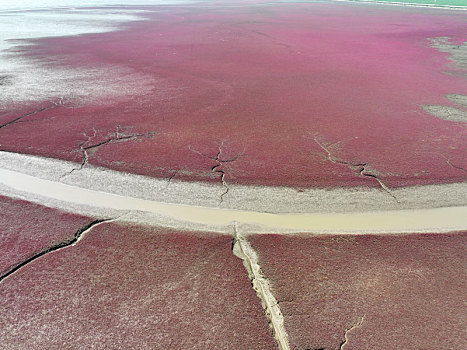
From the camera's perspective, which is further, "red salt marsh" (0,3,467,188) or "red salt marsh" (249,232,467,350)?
"red salt marsh" (0,3,467,188)

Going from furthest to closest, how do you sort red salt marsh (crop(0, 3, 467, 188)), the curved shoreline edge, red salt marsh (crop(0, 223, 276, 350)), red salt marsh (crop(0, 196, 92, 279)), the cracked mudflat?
red salt marsh (crop(0, 3, 467, 188)) < the curved shoreline edge < red salt marsh (crop(0, 196, 92, 279)) < the cracked mudflat < red salt marsh (crop(0, 223, 276, 350))

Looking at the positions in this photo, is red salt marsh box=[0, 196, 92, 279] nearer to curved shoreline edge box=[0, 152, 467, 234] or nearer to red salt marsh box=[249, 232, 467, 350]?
curved shoreline edge box=[0, 152, 467, 234]

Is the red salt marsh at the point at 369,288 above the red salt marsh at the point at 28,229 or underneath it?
above

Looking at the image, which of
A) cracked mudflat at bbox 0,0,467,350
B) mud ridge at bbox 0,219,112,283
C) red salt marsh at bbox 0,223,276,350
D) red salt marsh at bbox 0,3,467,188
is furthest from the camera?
red salt marsh at bbox 0,3,467,188

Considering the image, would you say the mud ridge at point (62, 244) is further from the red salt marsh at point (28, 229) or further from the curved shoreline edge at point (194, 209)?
the curved shoreline edge at point (194, 209)

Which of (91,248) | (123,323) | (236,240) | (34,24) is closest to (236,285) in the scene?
(236,240)

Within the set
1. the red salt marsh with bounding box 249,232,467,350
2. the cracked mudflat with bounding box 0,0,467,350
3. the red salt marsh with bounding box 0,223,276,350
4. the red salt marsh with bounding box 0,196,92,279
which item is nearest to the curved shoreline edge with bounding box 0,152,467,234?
the cracked mudflat with bounding box 0,0,467,350

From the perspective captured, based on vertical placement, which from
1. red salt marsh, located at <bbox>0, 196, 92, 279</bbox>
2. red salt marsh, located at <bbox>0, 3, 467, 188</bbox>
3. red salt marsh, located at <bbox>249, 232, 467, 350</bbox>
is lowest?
red salt marsh, located at <bbox>0, 196, 92, 279</bbox>

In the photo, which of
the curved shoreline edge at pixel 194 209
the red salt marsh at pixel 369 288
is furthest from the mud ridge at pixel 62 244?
the red salt marsh at pixel 369 288
